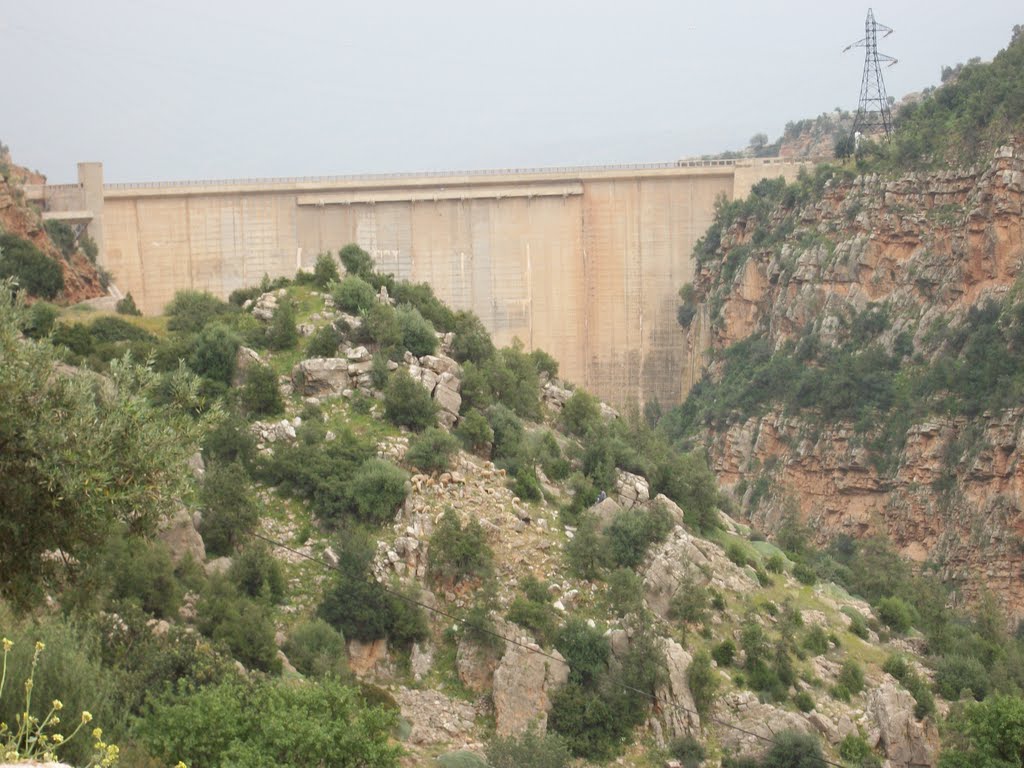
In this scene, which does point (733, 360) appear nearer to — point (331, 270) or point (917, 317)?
point (917, 317)

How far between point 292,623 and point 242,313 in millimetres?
12262

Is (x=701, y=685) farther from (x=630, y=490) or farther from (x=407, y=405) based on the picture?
(x=407, y=405)

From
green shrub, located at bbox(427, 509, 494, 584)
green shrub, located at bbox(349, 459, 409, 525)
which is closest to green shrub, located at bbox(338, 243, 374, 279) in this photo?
green shrub, located at bbox(349, 459, 409, 525)

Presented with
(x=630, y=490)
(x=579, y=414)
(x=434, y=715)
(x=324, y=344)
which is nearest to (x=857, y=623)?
(x=630, y=490)

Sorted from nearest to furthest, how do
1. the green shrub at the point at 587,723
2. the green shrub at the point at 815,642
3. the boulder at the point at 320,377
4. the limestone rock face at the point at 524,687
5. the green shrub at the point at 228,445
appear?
the limestone rock face at the point at 524,687, the green shrub at the point at 587,723, the green shrub at the point at 815,642, the green shrub at the point at 228,445, the boulder at the point at 320,377

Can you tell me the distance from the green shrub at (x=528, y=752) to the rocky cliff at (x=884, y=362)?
24519mm

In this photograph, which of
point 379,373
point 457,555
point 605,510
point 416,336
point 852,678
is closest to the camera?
point 457,555

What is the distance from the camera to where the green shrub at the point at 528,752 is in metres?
22.5

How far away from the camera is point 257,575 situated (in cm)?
2552

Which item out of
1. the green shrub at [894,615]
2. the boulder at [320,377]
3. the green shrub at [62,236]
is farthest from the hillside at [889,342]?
the green shrub at [62,236]

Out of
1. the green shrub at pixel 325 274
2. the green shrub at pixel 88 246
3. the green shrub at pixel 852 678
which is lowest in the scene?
the green shrub at pixel 852 678

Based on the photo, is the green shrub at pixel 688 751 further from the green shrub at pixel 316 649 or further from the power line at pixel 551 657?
the green shrub at pixel 316 649

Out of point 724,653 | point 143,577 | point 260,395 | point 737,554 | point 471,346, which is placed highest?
point 471,346

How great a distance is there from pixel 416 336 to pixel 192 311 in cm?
→ 762
